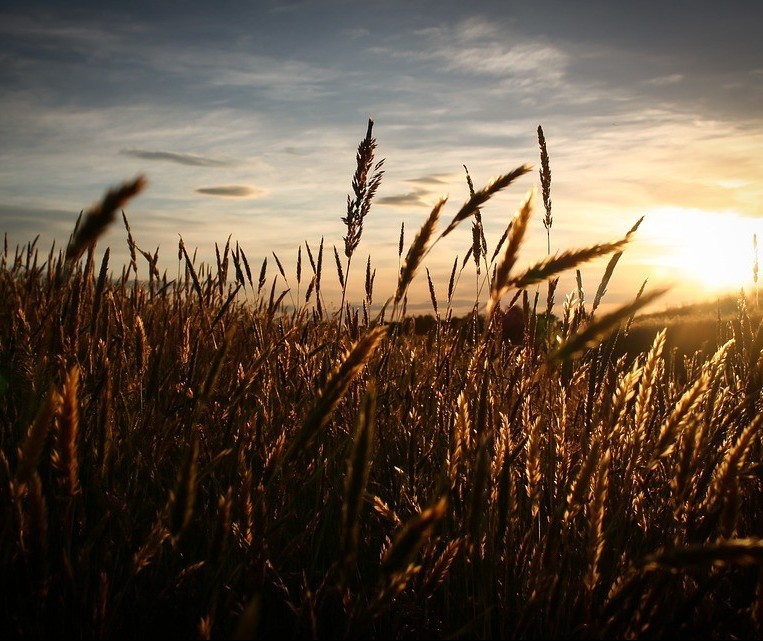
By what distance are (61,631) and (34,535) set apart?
0.34m

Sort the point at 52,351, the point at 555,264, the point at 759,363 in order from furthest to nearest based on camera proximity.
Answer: the point at 759,363, the point at 52,351, the point at 555,264

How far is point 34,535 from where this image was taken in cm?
105

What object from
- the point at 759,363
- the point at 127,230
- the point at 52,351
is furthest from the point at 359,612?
the point at 127,230

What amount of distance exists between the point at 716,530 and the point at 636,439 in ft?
1.01

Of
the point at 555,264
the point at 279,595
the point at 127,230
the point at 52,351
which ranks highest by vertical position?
the point at 127,230

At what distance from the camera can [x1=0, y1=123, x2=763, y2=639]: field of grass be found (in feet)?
3.26

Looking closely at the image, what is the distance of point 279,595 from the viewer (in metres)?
1.63

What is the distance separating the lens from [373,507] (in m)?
1.87

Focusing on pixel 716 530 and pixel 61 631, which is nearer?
pixel 61 631

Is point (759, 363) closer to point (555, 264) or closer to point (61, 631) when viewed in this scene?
point (555, 264)

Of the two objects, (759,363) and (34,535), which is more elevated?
(759,363)

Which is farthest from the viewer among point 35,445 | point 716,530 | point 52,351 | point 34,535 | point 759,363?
point 759,363

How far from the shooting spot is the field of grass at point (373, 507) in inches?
39.1

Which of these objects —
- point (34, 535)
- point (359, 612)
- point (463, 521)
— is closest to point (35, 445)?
point (34, 535)
